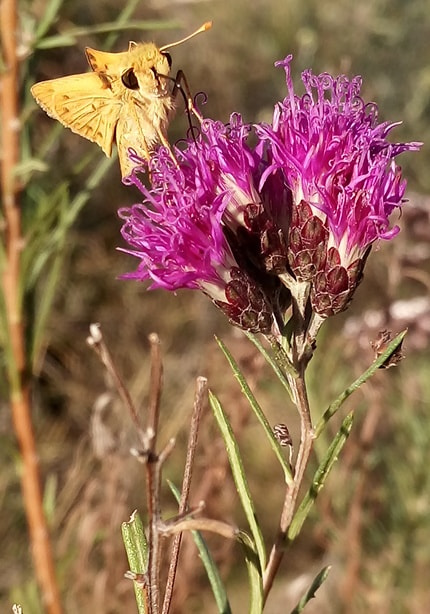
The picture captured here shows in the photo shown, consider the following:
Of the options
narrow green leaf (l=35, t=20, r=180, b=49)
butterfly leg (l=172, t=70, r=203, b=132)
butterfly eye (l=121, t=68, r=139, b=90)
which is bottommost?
butterfly leg (l=172, t=70, r=203, b=132)

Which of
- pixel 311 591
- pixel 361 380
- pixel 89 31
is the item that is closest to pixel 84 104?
pixel 89 31

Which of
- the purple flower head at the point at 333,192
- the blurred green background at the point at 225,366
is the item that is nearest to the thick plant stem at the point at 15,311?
the blurred green background at the point at 225,366

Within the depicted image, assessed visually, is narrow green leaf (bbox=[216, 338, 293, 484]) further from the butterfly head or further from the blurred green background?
the butterfly head

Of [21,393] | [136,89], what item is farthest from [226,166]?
[21,393]

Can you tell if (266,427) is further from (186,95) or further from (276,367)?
(186,95)

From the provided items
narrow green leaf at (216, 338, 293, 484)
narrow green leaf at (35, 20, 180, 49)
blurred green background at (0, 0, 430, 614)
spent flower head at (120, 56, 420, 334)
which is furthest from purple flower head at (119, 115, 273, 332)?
narrow green leaf at (35, 20, 180, 49)

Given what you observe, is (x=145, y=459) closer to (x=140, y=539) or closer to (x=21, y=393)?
(x=140, y=539)
